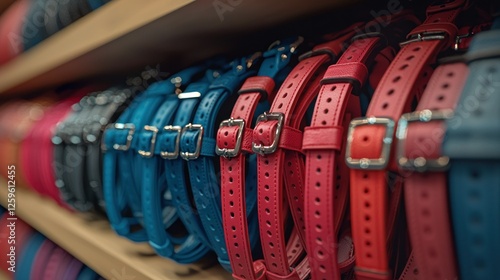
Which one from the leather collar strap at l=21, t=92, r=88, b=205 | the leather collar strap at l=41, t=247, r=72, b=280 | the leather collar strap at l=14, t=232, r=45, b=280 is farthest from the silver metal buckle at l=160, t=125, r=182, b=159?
the leather collar strap at l=14, t=232, r=45, b=280

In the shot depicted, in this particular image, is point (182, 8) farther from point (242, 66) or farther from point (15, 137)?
point (15, 137)

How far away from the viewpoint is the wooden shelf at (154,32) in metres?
0.44

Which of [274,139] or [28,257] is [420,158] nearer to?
[274,139]

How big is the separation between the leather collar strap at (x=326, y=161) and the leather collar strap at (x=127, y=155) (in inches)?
12.4

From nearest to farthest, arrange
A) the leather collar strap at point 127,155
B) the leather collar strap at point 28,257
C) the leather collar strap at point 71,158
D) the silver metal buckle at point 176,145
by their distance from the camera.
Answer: the silver metal buckle at point 176,145 → the leather collar strap at point 127,155 → the leather collar strap at point 71,158 → the leather collar strap at point 28,257

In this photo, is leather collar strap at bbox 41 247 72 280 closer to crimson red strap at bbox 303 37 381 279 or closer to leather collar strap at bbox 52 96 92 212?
leather collar strap at bbox 52 96 92 212

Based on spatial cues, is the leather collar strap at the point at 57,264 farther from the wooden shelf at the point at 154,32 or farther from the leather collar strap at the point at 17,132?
the wooden shelf at the point at 154,32

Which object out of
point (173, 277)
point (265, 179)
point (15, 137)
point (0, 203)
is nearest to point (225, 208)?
point (265, 179)

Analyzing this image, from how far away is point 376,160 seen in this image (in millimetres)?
276

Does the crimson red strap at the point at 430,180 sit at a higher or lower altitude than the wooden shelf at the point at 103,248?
higher

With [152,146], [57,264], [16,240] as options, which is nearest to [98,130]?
[152,146]

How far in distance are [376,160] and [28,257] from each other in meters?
1.01

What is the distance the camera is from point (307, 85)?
1.36 feet

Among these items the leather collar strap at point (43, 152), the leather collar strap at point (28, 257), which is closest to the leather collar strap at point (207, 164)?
the leather collar strap at point (43, 152)
